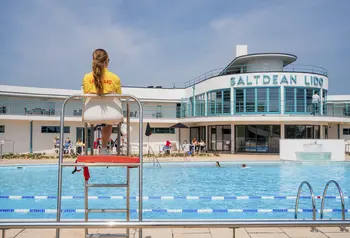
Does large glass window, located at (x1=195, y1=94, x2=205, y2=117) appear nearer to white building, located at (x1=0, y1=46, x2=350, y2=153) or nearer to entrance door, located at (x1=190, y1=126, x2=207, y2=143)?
white building, located at (x1=0, y1=46, x2=350, y2=153)

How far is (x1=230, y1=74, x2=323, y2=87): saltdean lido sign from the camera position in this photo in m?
21.9

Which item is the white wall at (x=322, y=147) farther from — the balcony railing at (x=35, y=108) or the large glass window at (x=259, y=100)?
the balcony railing at (x=35, y=108)

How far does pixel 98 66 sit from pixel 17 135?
2426cm

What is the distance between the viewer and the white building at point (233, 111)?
22.0m

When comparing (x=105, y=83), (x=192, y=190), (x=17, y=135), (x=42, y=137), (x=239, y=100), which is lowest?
(x=192, y=190)

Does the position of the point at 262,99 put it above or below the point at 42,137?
above

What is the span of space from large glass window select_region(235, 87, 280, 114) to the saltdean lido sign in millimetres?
463

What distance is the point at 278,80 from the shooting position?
21.9 metres

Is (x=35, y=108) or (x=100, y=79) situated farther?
(x=35, y=108)

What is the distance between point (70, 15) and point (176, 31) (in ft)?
21.8

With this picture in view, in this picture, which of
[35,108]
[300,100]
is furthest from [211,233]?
[35,108]

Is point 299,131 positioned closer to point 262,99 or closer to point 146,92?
point 262,99

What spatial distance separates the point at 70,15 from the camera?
15.1m

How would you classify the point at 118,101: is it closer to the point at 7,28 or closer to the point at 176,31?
the point at 176,31
